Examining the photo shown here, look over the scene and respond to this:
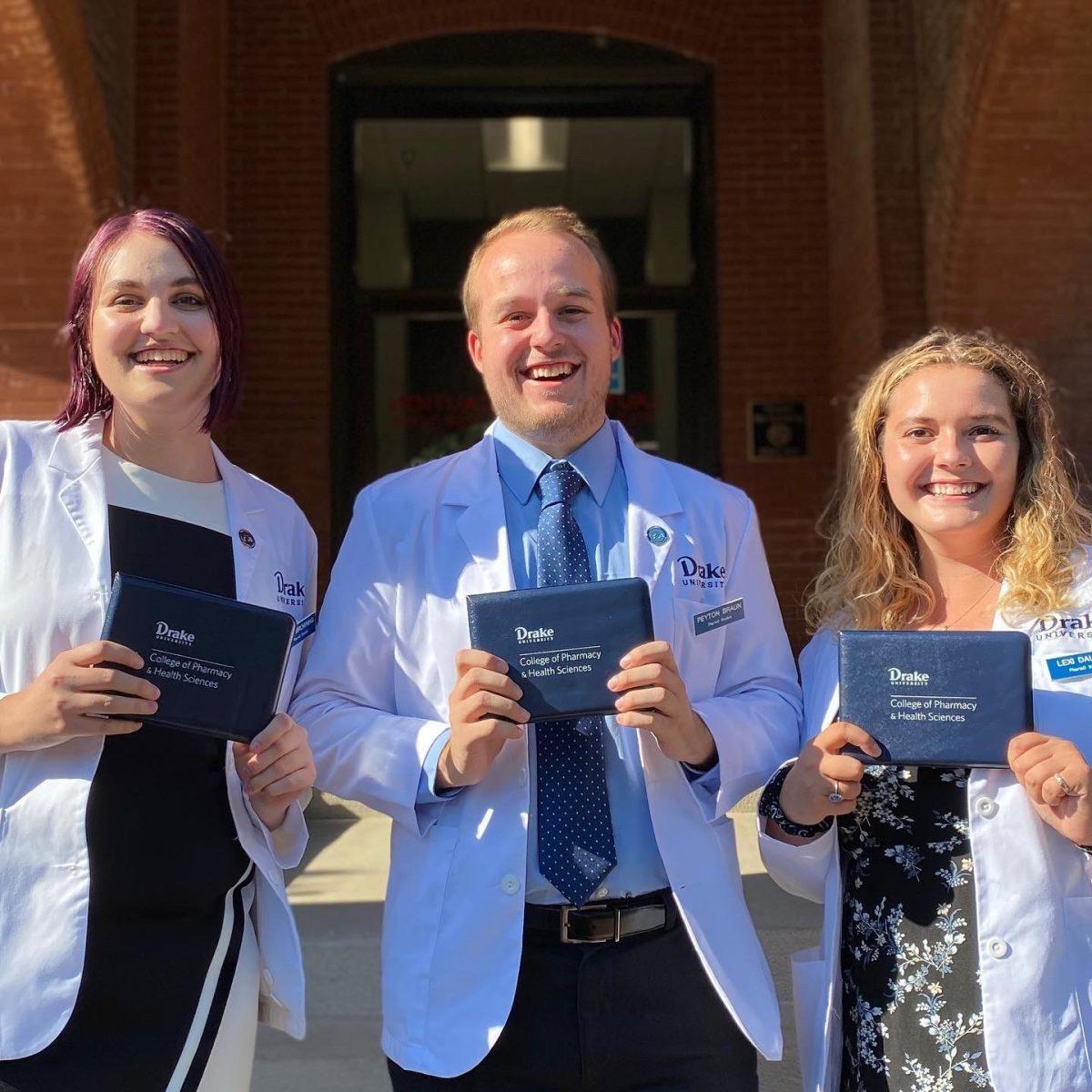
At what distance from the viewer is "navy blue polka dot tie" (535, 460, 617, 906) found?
7.41ft

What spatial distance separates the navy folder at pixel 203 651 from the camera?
2.13 meters

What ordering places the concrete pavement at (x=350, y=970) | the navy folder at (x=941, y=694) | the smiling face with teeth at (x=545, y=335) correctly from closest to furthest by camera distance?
the navy folder at (x=941, y=694), the smiling face with teeth at (x=545, y=335), the concrete pavement at (x=350, y=970)

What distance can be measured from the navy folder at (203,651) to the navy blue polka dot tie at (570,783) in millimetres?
472

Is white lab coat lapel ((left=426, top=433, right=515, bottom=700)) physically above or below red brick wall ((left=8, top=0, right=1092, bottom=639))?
below

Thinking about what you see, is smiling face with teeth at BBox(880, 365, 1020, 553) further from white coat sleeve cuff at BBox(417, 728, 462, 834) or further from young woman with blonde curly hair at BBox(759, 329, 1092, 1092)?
white coat sleeve cuff at BBox(417, 728, 462, 834)

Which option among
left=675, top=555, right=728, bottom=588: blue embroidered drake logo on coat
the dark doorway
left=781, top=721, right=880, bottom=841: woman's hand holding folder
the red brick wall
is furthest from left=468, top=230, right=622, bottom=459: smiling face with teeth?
the dark doorway

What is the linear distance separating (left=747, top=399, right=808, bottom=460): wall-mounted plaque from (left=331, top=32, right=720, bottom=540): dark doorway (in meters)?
0.33

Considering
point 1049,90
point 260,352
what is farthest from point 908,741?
point 260,352

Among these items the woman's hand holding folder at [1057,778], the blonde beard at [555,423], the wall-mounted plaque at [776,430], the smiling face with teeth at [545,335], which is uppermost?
the wall-mounted plaque at [776,430]

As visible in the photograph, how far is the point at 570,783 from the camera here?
2332 millimetres

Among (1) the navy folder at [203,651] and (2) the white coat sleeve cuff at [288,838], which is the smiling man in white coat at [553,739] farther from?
(1) the navy folder at [203,651]

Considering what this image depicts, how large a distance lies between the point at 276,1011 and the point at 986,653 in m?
1.37

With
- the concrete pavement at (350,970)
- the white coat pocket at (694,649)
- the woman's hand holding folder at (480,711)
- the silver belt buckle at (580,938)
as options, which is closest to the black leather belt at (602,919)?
the silver belt buckle at (580,938)

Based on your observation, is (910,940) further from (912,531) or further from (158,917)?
(158,917)
